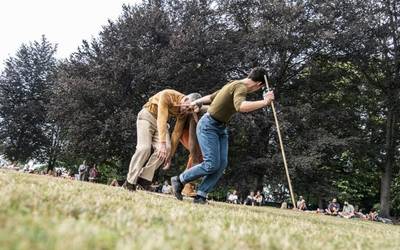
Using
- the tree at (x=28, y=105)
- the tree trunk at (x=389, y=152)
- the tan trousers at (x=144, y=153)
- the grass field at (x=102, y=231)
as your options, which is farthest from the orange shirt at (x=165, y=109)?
the tree at (x=28, y=105)

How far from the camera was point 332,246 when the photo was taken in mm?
3676

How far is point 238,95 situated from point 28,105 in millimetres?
45926

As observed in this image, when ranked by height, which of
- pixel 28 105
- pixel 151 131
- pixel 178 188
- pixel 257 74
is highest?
pixel 28 105

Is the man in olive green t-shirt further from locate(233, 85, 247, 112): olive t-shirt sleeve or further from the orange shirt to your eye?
the orange shirt

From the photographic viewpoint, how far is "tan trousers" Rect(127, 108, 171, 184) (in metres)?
9.16

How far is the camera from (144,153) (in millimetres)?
9188

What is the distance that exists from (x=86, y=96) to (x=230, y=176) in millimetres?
12609

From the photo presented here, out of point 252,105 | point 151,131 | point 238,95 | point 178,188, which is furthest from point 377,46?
point 252,105

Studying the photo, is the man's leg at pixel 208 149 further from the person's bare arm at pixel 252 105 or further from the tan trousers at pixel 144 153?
the tan trousers at pixel 144 153

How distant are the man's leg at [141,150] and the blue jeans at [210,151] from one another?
4.38ft

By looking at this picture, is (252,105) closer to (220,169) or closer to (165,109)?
(220,169)

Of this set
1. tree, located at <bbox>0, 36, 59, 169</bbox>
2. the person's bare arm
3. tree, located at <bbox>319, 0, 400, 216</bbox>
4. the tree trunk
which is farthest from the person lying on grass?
tree, located at <bbox>0, 36, 59, 169</bbox>

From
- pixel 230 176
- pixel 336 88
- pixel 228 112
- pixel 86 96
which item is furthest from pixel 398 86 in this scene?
pixel 228 112

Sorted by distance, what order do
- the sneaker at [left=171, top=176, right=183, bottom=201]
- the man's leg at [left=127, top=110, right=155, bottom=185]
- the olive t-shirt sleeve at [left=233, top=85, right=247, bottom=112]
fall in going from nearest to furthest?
the olive t-shirt sleeve at [left=233, top=85, right=247, bottom=112], the sneaker at [left=171, top=176, right=183, bottom=201], the man's leg at [left=127, top=110, right=155, bottom=185]
